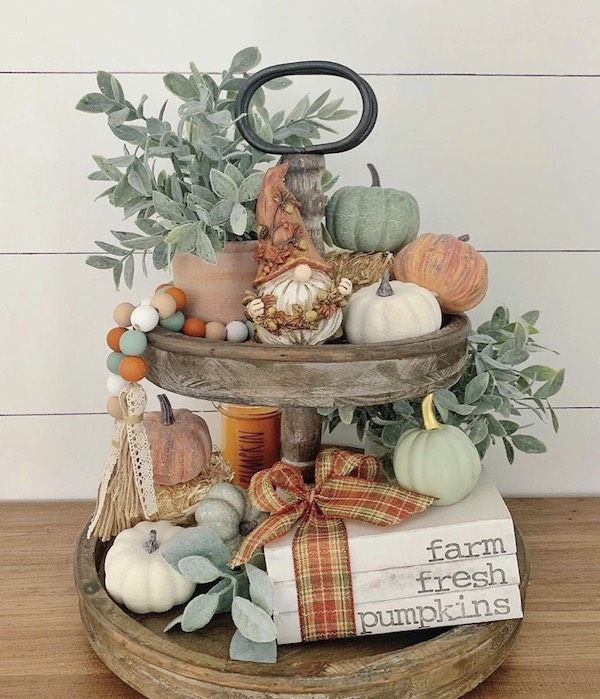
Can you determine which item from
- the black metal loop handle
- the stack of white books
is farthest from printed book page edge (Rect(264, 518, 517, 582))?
the black metal loop handle

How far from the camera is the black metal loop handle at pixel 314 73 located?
63cm

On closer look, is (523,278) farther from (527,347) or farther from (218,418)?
(218,418)

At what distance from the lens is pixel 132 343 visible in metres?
0.64

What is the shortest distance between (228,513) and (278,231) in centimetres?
28

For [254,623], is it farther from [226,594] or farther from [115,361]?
[115,361]

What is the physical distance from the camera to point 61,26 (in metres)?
0.93

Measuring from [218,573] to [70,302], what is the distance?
50cm

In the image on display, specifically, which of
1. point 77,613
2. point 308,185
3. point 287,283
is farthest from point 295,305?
point 77,613

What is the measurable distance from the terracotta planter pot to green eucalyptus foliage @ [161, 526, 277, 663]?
20cm

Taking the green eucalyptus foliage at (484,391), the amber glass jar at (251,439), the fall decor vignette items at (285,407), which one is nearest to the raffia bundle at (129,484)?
the fall decor vignette items at (285,407)

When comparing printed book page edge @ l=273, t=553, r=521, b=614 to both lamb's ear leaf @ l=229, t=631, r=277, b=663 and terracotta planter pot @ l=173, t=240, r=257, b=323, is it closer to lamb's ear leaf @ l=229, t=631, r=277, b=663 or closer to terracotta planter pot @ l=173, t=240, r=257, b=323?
lamb's ear leaf @ l=229, t=631, r=277, b=663

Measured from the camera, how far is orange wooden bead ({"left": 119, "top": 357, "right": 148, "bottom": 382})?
64 centimetres

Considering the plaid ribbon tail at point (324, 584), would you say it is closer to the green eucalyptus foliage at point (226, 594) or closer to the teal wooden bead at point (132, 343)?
the green eucalyptus foliage at point (226, 594)

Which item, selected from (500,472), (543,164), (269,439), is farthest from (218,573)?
(543,164)
